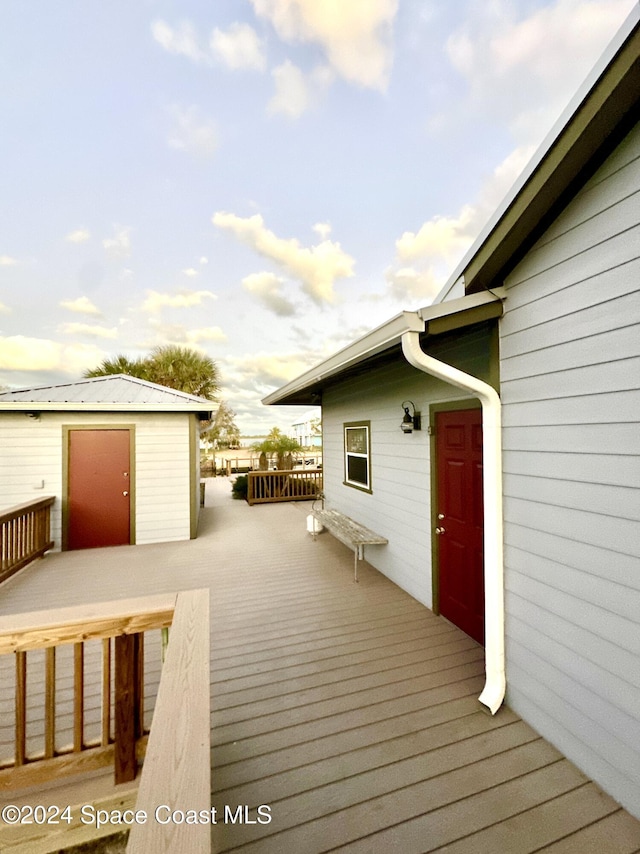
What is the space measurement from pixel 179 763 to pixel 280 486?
9012mm

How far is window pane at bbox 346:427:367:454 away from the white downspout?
283 cm

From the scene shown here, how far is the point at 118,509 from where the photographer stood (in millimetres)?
5902

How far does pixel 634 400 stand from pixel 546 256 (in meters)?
0.98

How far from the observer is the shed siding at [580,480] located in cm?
162

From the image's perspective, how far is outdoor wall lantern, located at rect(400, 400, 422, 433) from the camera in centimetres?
374

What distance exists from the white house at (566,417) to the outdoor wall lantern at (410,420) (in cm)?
83

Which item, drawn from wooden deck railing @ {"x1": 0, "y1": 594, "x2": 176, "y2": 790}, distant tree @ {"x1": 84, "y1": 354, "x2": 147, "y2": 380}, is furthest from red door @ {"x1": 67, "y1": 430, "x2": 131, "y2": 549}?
distant tree @ {"x1": 84, "y1": 354, "x2": 147, "y2": 380}

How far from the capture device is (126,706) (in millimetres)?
1724

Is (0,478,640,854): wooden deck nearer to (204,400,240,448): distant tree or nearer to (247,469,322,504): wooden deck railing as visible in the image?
(247,469,322,504): wooden deck railing

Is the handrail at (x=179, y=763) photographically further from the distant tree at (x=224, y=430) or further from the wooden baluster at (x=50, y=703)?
the distant tree at (x=224, y=430)

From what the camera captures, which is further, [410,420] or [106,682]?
[410,420]

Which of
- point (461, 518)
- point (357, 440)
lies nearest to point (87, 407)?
point (357, 440)

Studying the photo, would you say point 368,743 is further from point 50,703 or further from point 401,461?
point 401,461

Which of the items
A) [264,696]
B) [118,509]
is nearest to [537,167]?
[264,696]
